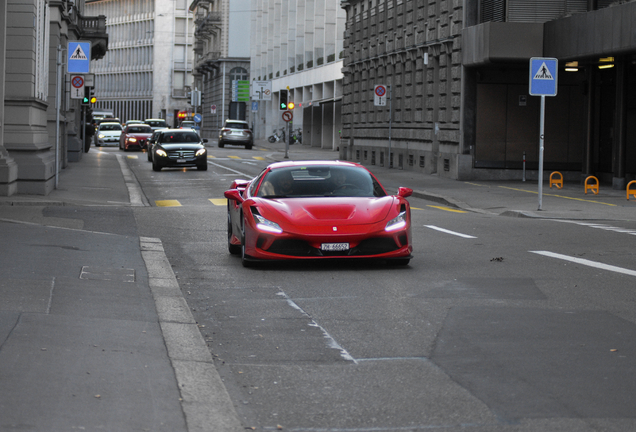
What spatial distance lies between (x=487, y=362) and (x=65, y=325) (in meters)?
2.95

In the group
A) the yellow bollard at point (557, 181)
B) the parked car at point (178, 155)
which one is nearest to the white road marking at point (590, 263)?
the yellow bollard at point (557, 181)

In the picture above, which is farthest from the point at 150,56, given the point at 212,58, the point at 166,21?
the point at 212,58

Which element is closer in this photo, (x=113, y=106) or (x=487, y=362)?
(x=487, y=362)

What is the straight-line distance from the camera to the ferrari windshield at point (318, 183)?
11977 mm

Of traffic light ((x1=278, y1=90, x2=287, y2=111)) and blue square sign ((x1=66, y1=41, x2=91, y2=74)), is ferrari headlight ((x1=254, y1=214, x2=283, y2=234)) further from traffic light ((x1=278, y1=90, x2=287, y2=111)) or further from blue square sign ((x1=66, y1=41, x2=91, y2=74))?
traffic light ((x1=278, y1=90, x2=287, y2=111))

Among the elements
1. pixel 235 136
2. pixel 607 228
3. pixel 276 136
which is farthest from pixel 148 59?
pixel 607 228

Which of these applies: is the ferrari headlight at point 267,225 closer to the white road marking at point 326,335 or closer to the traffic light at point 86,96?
the white road marking at point 326,335

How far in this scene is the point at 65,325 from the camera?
23.6ft

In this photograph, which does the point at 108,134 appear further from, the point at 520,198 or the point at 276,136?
the point at 520,198

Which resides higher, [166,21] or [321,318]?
[166,21]

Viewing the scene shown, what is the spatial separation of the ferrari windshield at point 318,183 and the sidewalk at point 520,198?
28.0ft

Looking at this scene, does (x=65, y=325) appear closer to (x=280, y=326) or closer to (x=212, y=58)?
(x=280, y=326)

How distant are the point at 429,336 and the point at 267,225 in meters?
4.05

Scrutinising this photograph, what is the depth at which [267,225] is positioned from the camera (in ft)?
36.7
